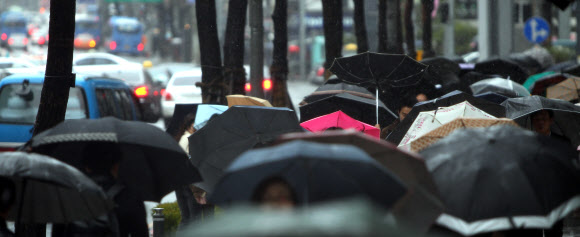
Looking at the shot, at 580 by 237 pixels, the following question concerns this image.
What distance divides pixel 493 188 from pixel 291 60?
213ft

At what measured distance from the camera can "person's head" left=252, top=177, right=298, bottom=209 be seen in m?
4.34

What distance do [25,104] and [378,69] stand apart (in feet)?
15.5

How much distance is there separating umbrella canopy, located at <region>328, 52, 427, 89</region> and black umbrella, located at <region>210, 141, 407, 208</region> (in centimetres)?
727

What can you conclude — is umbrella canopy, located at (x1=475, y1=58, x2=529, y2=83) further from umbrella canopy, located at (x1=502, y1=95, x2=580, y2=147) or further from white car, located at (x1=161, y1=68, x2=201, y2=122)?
umbrella canopy, located at (x1=502, y1=95, x2=580, y2=147)

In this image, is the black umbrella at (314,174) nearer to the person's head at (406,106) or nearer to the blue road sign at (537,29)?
the person's head at (406,106)

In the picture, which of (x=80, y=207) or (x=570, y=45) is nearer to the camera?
(x=80, y=207)

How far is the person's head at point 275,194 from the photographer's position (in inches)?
171

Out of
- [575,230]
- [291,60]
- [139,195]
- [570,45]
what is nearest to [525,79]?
[575,230]

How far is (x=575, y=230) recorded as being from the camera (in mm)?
11375

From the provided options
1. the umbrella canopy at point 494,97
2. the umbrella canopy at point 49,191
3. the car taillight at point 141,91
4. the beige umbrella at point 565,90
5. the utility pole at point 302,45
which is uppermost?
the umbrella canopy at point 49,191

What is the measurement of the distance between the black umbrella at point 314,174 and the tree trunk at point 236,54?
9.09m

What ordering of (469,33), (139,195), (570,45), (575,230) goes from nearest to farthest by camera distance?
(139,195)
(575,230)
(570,45)
(469,33)

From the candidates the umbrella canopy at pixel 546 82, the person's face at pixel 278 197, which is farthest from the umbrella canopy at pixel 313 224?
the umbrella canopy at pixel 546 82

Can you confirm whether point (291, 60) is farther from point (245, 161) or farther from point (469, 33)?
point (245, 161)
